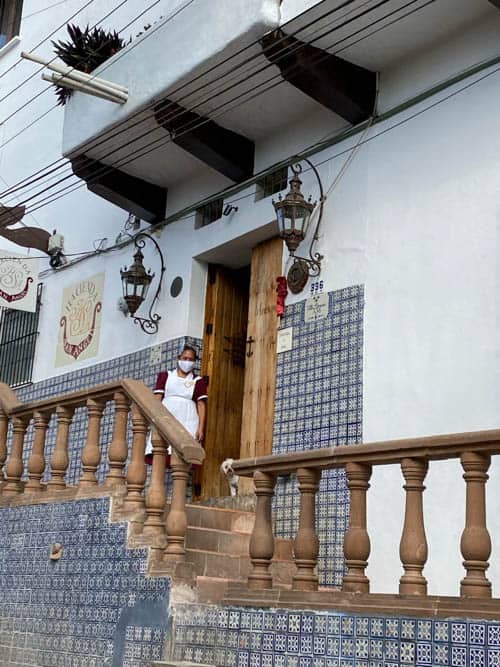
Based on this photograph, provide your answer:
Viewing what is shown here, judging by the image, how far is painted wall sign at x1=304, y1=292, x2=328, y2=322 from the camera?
8820 millimetres

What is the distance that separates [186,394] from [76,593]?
2630 mm

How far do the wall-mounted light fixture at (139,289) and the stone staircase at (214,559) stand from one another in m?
2.68

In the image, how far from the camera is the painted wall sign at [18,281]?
1206 centimetres

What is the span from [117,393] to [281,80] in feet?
10.6

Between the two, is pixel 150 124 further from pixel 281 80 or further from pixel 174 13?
pixel 281 80

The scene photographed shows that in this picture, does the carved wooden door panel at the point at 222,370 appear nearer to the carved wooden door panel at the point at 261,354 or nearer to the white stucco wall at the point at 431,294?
the carved wooden door panel at the point at 261,354

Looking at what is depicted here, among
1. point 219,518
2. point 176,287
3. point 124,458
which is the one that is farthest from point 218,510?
point 176,287

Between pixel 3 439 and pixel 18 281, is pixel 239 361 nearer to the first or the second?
pixel 3 439

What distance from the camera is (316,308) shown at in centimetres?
891

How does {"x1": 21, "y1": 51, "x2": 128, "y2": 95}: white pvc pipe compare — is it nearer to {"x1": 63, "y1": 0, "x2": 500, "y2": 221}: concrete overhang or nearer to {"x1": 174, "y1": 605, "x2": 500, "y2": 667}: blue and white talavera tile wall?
{"x1": 63, "y1": 0, "x2": 500, "y2": 221}: concrete overhang

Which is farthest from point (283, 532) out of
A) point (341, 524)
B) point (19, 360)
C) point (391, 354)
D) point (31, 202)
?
point (31, 202)

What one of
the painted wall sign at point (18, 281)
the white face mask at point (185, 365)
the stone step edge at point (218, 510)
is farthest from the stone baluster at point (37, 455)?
the painted wall sign at point (18, 281)

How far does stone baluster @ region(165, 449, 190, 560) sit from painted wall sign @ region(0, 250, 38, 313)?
223 inches

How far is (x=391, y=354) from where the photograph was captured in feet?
26.5
